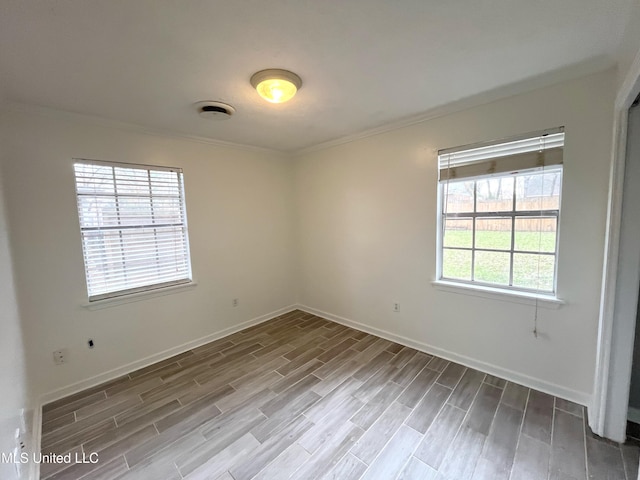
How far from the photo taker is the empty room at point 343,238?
1482mm

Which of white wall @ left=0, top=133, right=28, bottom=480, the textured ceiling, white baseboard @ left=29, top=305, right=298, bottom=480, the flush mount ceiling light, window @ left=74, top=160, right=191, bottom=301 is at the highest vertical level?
the textured ceiling

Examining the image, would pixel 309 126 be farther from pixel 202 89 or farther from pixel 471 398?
pixel 471 398

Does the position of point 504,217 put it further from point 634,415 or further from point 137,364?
point 137,364

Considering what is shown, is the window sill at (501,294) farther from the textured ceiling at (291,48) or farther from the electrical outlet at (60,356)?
the electrical outlet at (60,356)

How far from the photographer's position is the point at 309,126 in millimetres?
2887

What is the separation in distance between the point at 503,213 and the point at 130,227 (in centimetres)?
358

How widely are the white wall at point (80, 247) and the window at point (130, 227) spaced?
0.09m

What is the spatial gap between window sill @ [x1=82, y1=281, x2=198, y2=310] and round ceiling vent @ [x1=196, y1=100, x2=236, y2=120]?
6.05 feet

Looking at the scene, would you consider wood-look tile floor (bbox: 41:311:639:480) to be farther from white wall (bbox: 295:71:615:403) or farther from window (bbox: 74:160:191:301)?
window (bbox: 74:160:191:301)

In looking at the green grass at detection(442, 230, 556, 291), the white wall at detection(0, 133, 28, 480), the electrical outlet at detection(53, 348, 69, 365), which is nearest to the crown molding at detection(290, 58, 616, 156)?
the green grass at detection(442, 230, 556, 291)

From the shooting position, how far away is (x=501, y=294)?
235 centimetres

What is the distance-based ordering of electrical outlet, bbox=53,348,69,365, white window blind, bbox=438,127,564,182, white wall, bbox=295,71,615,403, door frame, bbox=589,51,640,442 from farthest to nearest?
electrical outlet, bbox=53,348,69,365 < white window blind, bbox=438,127,564,182 < white wall, bbox=295,71,615,403 < door frame, bbox=589,51,640,442

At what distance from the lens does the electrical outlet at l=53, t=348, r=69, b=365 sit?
230 cm

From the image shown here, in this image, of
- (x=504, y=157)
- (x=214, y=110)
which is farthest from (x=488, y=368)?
(x=214, y=110)
